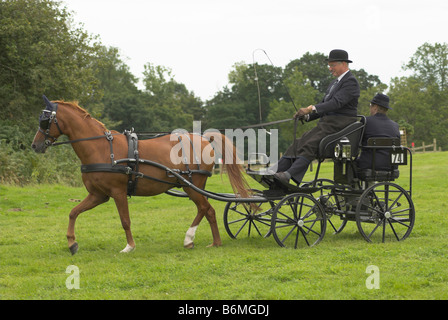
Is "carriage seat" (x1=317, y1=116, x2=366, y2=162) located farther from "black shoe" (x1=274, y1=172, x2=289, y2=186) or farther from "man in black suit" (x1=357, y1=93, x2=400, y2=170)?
"black shoe" (x1=274, y1=172, x2=289, y2=186)

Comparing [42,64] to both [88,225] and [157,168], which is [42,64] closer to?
[88,225]

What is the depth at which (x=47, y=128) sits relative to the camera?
7.72 meters

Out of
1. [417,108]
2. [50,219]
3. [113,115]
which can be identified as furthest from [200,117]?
[50,219]

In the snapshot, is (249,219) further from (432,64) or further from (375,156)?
(432,64)

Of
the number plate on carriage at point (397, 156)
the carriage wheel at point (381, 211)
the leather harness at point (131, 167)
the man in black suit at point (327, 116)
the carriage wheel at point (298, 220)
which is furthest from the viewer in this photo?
the number plate on carriage at point (397, 156)

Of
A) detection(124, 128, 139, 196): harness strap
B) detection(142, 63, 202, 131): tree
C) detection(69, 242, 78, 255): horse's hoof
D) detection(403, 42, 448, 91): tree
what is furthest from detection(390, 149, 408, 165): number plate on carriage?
detection(403, 42, 448, 91): tree

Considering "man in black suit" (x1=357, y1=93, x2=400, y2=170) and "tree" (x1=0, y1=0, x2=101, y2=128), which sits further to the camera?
"tree" (x1=0, y1=0, x2=101, y2=128)

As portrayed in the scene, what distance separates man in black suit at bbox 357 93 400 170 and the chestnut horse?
1981 millimetres

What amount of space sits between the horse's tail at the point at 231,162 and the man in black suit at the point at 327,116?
63cm

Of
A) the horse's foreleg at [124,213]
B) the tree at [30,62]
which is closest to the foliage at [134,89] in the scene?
the tree at [30,62]

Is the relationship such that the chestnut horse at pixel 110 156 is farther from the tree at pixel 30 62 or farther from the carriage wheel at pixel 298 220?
the tree at pixel 30 62

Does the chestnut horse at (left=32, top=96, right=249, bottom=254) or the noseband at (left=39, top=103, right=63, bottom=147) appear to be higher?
the noseband at (left=39, top=103, right=63, bottom=147)

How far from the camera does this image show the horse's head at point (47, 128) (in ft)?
25.2

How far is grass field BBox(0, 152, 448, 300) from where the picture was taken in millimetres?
5562
